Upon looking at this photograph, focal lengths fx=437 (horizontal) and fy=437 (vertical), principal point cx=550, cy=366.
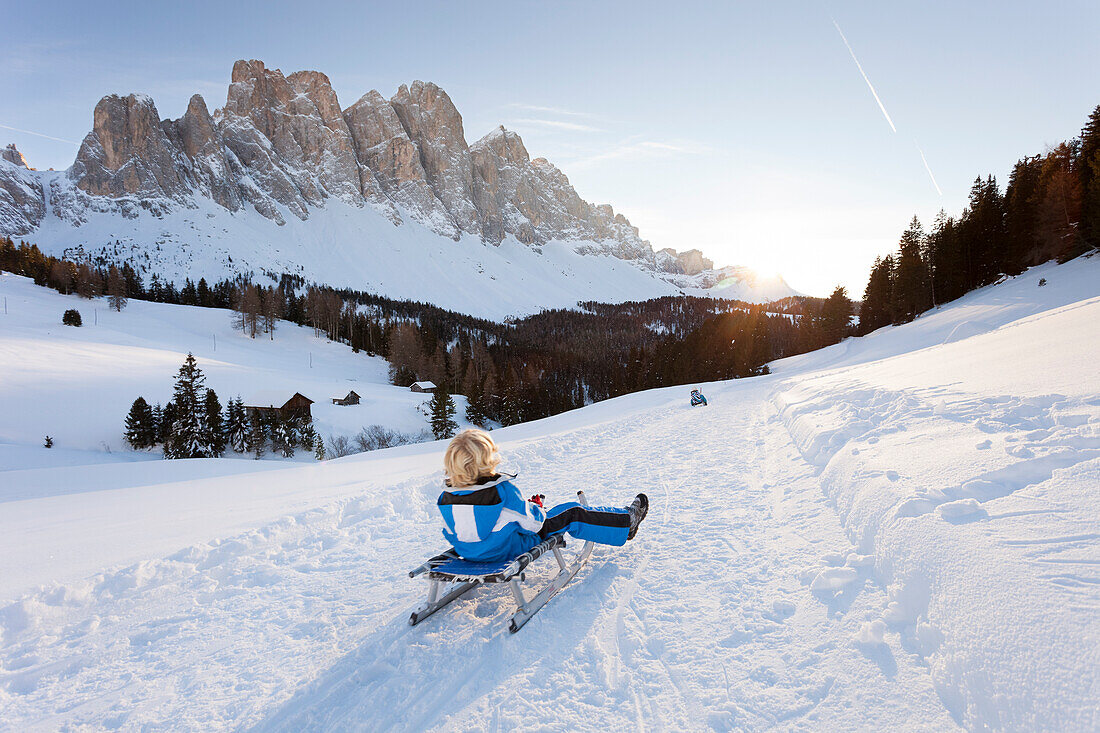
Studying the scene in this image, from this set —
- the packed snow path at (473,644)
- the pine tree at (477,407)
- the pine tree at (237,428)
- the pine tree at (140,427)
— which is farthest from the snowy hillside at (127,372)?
the packed snow path at (473,644)

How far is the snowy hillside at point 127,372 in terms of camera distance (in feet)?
112

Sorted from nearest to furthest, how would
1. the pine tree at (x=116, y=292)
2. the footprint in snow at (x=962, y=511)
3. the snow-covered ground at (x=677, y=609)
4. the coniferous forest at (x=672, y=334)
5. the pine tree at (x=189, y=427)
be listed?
1. the snow-covered ground at (x=677, y=609)
2. the footprint in snow at (x=962, y=511)
3. the coniferous forest at (x=672, y=334)
4. the pine tree at (x=189, y=427)
5. the pine tree at (x=116, y=292)

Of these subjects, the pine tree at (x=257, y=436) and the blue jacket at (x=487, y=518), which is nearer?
the blue jacket at (x=487, y=518)

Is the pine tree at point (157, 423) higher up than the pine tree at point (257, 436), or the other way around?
the pine tree at point (157, 423)

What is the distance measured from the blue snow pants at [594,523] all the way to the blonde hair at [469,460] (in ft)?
3.77

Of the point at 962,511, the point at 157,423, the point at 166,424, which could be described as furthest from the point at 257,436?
the point at 962,511

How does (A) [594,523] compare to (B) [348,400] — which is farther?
(B) [348,400]

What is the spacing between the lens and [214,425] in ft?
127

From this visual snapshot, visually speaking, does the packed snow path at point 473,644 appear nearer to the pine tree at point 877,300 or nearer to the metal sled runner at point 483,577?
the metal sled runner at point 483,577

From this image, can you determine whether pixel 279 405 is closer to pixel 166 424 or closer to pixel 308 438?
pixel 308 438

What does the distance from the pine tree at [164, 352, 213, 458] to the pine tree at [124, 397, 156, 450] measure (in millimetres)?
1283

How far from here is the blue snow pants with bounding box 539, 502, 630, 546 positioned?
461cm

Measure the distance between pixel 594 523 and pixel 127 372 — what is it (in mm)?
59581

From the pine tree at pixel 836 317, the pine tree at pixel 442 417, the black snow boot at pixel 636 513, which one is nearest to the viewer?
the black snow boot at pixel 636 513
